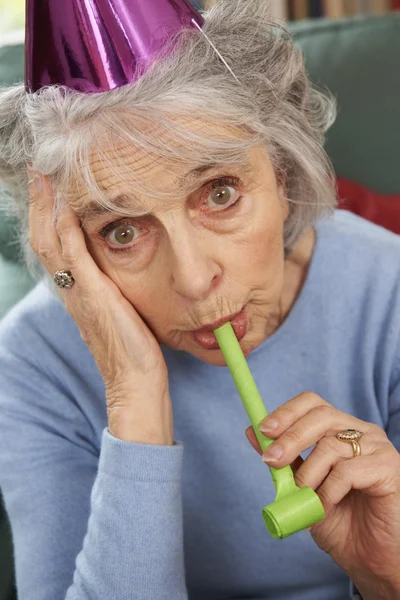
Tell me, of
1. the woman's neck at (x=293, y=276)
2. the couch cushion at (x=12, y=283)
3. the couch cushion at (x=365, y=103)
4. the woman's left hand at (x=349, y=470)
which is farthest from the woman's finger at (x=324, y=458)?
the couch cushion at (x=365, y=103)

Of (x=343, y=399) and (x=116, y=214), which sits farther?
(x=343, y=399)

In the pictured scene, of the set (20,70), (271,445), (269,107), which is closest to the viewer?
(271,445)

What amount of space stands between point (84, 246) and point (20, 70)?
0.81 m

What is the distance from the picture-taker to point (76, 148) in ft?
3.51

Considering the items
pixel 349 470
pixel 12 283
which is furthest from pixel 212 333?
pixel 12 283

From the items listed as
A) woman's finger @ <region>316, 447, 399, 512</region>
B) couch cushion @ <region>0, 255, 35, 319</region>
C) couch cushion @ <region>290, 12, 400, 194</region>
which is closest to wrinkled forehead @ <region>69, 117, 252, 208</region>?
woman's finger @ <region>316, 447, 399, 512</region>

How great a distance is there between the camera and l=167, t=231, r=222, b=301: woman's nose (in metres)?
1.08

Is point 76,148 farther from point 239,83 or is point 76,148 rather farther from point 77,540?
point 77,540

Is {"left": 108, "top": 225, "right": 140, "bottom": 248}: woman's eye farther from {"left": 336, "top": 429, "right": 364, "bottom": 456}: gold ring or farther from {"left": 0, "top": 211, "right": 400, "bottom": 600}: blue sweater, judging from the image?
{"left": 336, "top": 429, "right": 364, "bottom": 456}: gold ring

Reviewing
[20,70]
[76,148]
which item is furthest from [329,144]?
[76,148]

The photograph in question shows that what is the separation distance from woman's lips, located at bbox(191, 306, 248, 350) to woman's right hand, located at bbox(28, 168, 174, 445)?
94mm

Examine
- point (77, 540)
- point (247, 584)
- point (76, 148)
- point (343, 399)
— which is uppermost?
point (76, 148)

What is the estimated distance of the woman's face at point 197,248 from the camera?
108 centimetres

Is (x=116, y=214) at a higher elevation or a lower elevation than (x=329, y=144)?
higher
